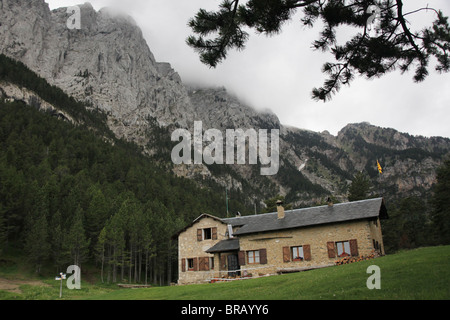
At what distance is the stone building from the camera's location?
25703 millimetres

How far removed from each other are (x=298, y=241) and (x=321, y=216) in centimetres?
293

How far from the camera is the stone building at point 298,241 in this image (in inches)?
1012

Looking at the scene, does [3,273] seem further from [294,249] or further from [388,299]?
[388,299]

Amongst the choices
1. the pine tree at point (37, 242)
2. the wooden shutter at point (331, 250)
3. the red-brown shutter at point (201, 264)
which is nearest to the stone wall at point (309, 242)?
the wooden shutter at point (331, 250)

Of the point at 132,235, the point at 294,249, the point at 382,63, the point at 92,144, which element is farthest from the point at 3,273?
the point at 92,144

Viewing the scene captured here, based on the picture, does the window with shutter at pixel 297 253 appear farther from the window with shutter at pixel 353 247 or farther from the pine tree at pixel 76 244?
the pine tree at pixel 76 244

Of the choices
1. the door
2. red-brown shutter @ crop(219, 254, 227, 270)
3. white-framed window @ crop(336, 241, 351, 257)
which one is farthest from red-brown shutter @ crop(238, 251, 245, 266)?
white-framed window @ crop(336, 241, 351, 257)

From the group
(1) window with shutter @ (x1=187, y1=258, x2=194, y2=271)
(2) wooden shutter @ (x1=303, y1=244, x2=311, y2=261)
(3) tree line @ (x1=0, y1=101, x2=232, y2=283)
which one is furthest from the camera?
(3) tree line @ (x1=0, y1=101, x2=232, y2=283)

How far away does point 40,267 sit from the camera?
136 ft

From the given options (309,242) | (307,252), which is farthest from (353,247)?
(307,252)

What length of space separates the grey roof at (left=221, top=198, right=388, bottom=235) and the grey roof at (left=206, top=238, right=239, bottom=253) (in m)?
2.28

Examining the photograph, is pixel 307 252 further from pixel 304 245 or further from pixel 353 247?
pixel 353 247

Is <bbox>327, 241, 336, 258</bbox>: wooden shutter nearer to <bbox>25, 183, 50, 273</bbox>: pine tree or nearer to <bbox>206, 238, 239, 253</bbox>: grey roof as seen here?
<bbox>206, 238, 239, 253</bbox>: grey roof
